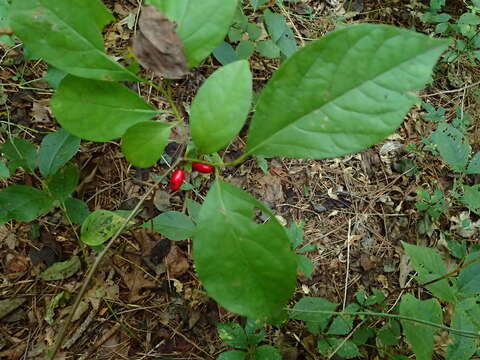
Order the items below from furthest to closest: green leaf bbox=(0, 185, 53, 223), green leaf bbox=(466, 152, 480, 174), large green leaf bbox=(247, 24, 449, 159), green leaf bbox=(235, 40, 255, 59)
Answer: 1. green leaf bbox=(466, 152, 480, 174)
2. green leaf bbox=(235, 40, 255, 59)
3. green leaf bbox=(0, 185, 53, 223)
4. large green leaf bbox=(247, 24, 449, 159)

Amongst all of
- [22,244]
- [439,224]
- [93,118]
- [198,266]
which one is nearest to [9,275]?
[22,244]

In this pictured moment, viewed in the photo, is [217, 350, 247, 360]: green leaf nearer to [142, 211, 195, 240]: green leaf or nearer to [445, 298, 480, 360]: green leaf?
[142, 211, 195, 240]: green leaf

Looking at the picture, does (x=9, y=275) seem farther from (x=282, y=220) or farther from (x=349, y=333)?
(x=349, y=333)

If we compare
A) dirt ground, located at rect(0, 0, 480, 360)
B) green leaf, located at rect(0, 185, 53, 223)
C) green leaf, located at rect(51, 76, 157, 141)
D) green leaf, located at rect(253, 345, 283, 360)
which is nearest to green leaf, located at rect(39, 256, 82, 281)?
dirt ground, located at rect(0, 0, 480, 360)

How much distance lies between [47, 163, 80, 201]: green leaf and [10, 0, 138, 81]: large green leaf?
24.3 inches

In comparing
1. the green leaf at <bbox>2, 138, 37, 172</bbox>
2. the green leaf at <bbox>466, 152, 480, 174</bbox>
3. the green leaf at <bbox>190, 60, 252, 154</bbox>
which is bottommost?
the green leaf at <bbox>466, 152, 480, 174</bbox>

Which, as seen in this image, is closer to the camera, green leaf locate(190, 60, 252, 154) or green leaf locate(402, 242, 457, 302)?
green leaf locate(190, 60, 252, 154)

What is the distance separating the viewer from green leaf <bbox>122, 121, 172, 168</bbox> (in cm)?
90

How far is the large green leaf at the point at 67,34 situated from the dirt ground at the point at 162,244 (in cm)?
93

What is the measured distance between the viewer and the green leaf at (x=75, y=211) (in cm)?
151

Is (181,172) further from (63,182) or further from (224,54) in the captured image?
(224,54)

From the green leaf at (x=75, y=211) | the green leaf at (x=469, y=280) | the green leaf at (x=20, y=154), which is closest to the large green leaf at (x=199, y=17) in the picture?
the green leaf at (x=20, y=154)

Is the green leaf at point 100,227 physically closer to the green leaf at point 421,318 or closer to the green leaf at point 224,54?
the green leaf at point 224,54

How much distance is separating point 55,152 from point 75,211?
0.26 metres
